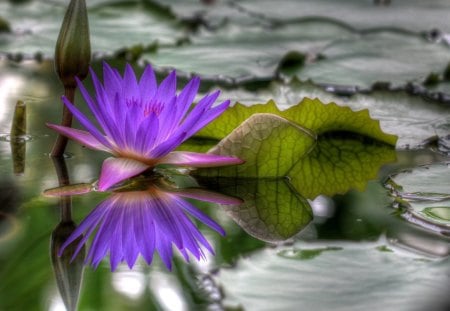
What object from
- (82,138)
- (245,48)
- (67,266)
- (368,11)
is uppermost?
(368,11)

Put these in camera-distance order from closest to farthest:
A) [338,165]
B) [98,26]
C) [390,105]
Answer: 1. [338,165]
2. [390,105]
3. [98,26]

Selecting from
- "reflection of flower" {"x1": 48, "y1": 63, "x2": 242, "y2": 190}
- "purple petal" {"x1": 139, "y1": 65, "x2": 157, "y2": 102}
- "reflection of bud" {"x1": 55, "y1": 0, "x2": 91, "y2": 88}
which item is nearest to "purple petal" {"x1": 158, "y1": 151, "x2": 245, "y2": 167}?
"reflection of flower" {"x1": 48, "y1": 63, "x2": 242, "y2": 190}

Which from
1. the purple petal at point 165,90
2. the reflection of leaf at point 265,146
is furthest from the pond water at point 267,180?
the purple petal at point 165,90

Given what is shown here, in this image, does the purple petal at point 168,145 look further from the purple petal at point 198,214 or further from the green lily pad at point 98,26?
the green lily pad at point 98,26

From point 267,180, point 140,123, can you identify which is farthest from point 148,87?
point 267,180

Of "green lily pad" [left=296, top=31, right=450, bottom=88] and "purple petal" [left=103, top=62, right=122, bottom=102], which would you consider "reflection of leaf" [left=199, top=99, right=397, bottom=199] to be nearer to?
"purple petal" [left=103, top=62, right=122, bottom=102]

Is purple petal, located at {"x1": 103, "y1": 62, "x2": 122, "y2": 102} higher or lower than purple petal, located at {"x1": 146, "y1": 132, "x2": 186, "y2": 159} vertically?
higher

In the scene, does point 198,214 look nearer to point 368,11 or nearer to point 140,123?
point 140,123

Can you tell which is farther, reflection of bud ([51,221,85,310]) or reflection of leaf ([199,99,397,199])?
reflection of leaf ([199,99,397,199])
